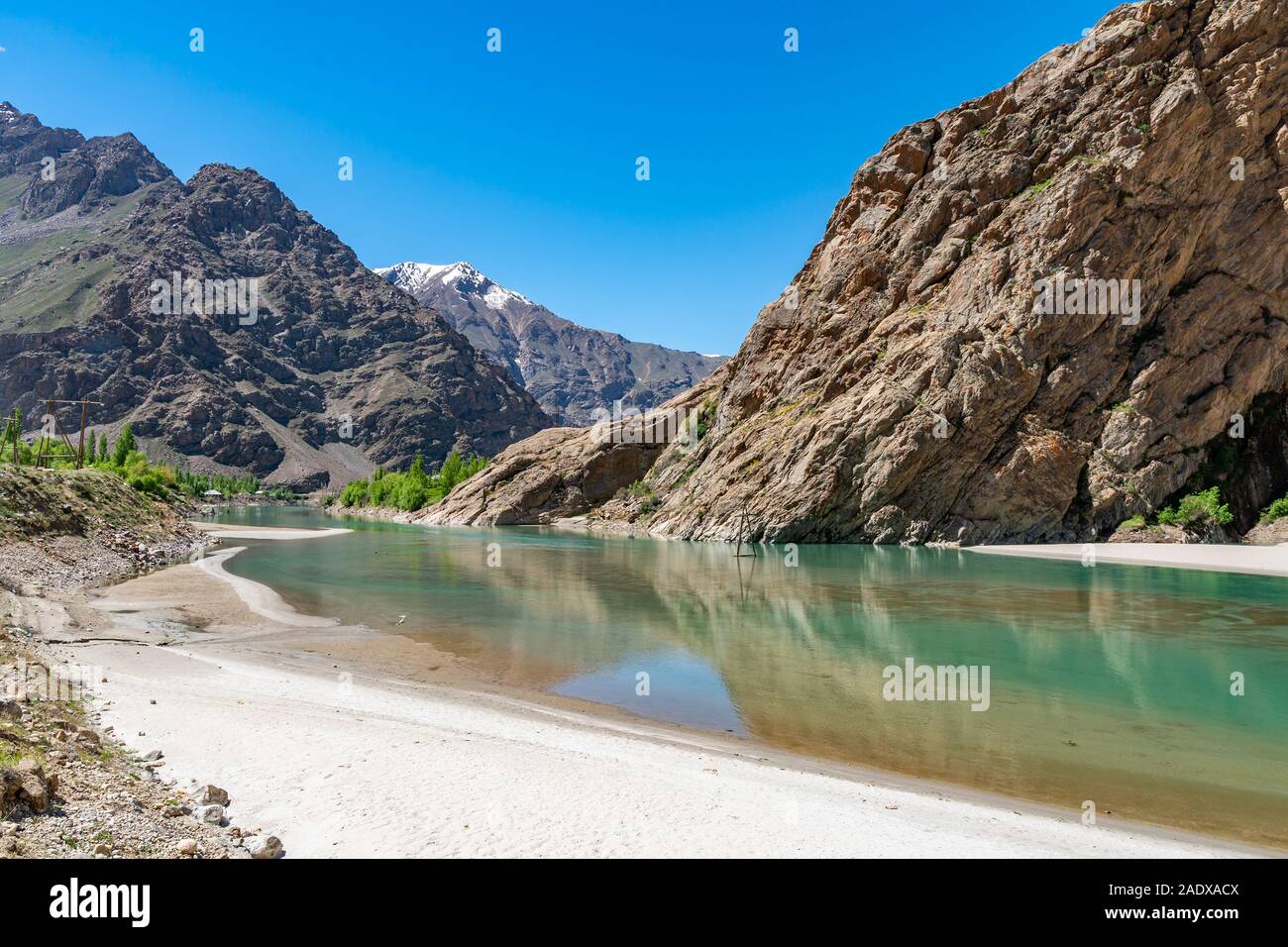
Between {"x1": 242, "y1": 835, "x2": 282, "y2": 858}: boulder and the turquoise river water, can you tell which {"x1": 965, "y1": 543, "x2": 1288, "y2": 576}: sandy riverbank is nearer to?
the turquoise river water

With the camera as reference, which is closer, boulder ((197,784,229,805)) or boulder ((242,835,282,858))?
boulder ((242,835,282,858))

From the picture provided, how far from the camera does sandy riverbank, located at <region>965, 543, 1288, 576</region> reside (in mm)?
49375

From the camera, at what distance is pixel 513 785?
32.3 feet

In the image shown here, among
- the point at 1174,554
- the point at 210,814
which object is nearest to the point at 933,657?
the point at 210,814

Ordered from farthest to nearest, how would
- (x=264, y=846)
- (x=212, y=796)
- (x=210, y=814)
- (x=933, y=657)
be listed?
(x=933, y=657) < (x=212, y=796) < (x=210, y=814) < (x=264, y=846)

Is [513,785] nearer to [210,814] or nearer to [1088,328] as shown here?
[210,814]

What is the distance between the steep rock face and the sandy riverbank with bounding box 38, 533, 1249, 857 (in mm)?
68788

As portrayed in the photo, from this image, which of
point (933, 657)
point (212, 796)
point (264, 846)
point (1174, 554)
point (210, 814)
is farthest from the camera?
point (1174, 554)

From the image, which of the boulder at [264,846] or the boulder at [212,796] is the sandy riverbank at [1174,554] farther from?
the boulder at [212,796]


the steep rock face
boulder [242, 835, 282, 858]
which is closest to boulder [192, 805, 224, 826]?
boulder [242, 835, 282, 858]

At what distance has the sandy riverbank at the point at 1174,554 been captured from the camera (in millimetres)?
49375

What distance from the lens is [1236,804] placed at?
1116cm

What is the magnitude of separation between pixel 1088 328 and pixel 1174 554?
2960cm
